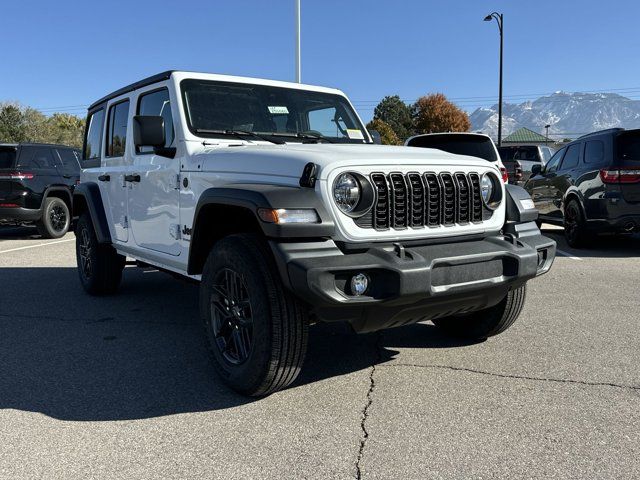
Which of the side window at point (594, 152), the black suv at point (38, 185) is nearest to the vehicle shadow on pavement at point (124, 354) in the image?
the side window at point (594, 152)

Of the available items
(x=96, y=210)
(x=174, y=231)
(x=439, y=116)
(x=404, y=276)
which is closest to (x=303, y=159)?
(x=404, y=276)

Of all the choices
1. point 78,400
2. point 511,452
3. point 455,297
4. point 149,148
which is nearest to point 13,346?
point 78,400

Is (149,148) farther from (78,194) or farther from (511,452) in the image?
(511,452)

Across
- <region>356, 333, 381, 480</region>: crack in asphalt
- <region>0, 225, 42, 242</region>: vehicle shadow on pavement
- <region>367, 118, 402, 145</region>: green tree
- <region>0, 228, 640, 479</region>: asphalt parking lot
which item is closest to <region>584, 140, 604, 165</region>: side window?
<region>0, 228, 640, 479</region>: asphalt parking lot

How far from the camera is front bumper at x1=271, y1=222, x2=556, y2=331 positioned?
9.08 feet

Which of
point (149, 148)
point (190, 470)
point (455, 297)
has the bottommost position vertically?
point (190, 470)

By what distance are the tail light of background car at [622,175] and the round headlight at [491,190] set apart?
5176mm

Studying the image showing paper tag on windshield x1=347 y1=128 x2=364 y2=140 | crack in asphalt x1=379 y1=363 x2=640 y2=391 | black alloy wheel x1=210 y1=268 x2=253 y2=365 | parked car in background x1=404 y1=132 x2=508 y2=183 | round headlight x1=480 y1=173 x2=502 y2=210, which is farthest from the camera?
parked car in background x1=404 y1=132 x2=508 y2=183

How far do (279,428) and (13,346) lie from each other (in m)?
2.57

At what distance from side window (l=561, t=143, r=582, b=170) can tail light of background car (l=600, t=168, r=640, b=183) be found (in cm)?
107

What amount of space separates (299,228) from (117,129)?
330cm

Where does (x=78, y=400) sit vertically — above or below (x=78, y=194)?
below

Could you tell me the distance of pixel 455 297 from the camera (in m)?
3.13

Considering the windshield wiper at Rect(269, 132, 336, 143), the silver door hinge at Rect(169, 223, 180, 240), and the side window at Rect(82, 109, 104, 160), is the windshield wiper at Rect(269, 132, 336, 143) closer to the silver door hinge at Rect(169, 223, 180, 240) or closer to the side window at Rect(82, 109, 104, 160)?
the silver door hinge at Rect(169, 223, 180, 240)
